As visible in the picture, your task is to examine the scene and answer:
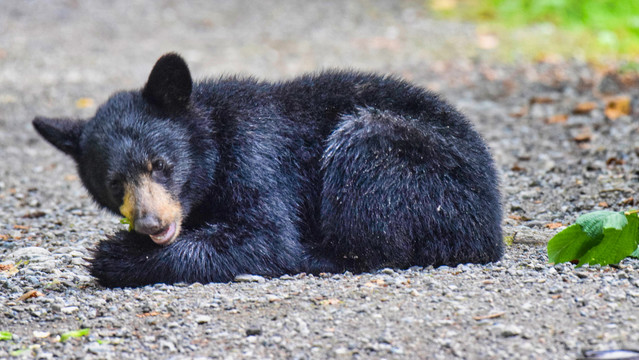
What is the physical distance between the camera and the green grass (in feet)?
36.7

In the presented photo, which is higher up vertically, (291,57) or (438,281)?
(291,57)

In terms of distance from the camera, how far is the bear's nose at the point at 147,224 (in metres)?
4.06

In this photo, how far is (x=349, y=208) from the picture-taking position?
4367 millimetres

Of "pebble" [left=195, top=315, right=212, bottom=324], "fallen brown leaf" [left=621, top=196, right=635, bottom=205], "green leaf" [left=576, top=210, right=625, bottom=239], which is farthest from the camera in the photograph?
"fallen brown leaf" [left=621, top=196, right=635, bottom=205]

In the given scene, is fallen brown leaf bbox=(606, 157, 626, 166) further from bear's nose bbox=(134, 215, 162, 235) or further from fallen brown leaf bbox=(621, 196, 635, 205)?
bear's nose bbox=(134, 215, 162, 235)

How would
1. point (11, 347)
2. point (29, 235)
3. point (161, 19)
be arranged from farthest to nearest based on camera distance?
point (161, 19) < point (29, 235) < point (11, 347)

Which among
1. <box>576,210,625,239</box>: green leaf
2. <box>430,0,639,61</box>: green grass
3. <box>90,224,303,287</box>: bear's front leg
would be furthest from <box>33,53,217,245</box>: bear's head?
<box>430,0,639,61</box>: green grass

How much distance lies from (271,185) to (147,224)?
0.79 metres

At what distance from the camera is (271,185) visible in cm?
450

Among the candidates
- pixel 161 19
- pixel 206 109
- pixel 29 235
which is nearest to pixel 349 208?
pixel 206 109

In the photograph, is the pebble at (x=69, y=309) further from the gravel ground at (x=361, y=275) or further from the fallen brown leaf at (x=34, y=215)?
the fallen brown leaf at (x=34, y=215)

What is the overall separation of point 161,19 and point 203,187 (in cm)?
1166

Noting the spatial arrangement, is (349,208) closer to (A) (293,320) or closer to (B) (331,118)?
(B) (331,118)

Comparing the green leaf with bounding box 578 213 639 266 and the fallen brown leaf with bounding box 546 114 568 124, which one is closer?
the green leaf with bounding box 578 213 639 266
